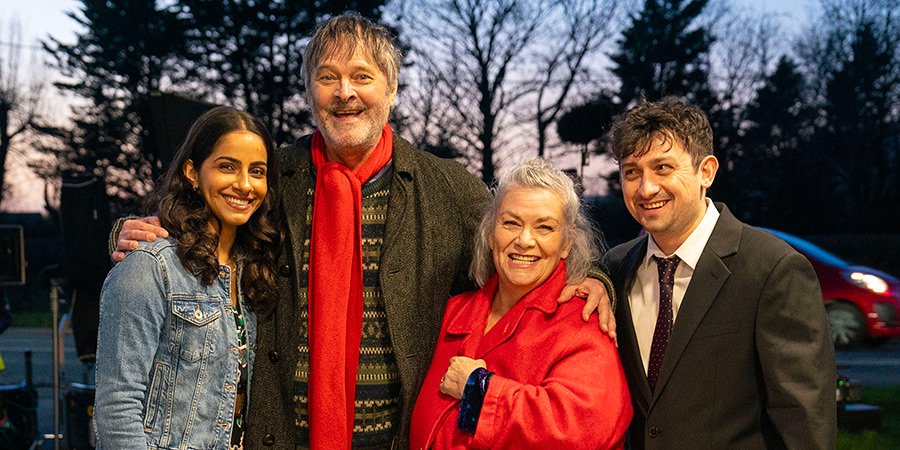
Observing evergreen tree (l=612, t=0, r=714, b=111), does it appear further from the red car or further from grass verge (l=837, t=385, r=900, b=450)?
grass verge (l=837, t=385, r=900, b=450)

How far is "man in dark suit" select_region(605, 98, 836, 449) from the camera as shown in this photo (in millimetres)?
1987

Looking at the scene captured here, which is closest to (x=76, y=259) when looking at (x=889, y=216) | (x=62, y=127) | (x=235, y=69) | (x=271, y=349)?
(x=271, y=349)

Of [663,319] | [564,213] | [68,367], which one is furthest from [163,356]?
[68,367]

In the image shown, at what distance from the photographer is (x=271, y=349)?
2.36 meters

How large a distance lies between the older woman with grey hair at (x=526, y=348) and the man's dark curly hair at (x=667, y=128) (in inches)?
10.2

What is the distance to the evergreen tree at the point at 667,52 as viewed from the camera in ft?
65.9

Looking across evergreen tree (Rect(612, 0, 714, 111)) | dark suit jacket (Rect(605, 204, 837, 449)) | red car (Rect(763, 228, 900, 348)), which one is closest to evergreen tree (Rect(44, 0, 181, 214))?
evergreen tree (Rect(612, 0, 714, 111))

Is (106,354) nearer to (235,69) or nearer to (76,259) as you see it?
(76,259)

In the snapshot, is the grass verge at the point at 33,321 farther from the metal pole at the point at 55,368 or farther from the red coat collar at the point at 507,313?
the red coat collar at the point at 507,313

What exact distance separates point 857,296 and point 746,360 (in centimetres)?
775

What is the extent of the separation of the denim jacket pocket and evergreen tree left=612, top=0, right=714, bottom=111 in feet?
62.9

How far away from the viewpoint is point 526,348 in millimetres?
2125

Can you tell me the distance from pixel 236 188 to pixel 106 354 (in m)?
0.62

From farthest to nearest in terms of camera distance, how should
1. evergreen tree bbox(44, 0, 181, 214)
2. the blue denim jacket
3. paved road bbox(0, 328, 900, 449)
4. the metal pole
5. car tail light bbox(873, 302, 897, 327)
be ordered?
evergreen tree bbox(44, 0, 181, 214), car tail light bbox(873, 302, 897, 327), paved road bbox(0, 328, 900, 449), the metal pole, the blue denim jacket
